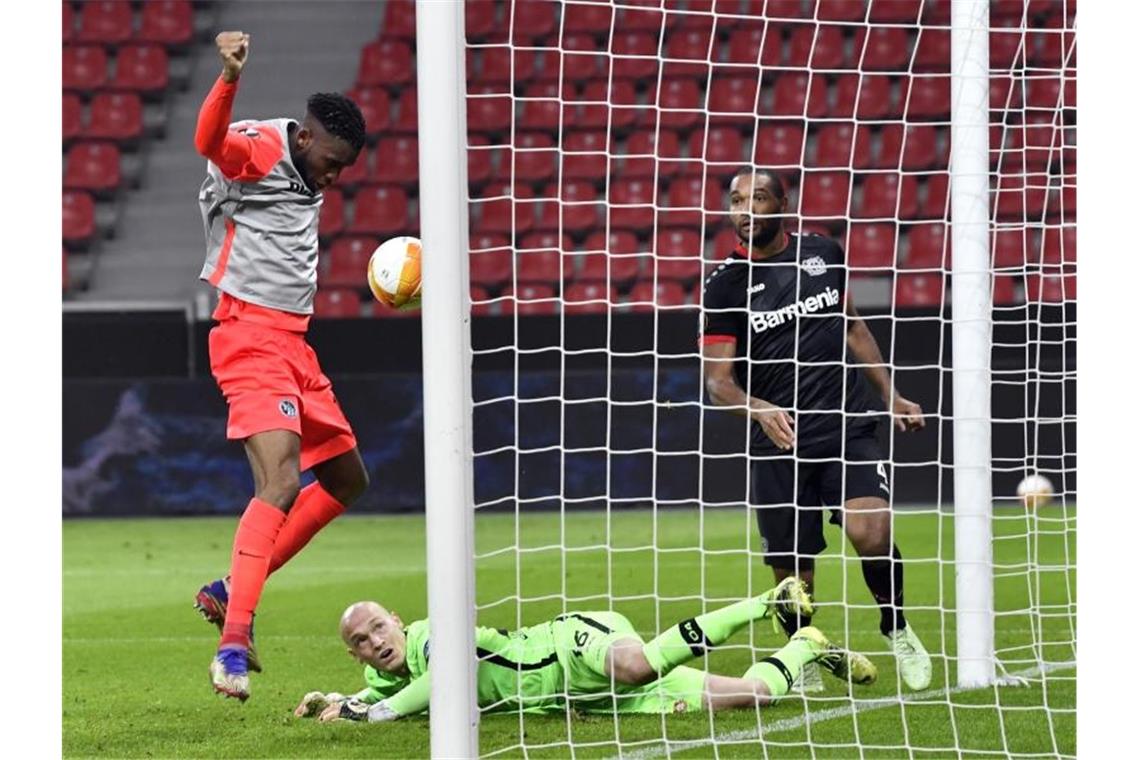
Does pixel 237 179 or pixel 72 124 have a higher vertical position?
pixel 72 124

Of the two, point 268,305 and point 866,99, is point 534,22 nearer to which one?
point 866,99

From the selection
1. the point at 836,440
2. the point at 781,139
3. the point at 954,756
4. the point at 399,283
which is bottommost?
the point at 954,756

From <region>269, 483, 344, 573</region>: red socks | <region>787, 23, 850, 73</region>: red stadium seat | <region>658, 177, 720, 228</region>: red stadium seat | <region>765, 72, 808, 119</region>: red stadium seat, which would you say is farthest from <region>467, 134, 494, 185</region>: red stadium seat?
<region>269, 483, 344, 573</region>: red socks

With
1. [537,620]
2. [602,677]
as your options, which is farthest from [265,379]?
[537,620]

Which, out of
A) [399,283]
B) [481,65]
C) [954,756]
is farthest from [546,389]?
[954,756]

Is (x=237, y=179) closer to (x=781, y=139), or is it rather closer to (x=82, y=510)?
(x=82, y=510)

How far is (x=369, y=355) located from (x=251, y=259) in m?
7.77

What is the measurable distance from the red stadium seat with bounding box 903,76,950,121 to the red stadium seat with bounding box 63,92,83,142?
26.5ft

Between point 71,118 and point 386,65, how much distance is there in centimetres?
318

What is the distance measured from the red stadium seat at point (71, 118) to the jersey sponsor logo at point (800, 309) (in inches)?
479

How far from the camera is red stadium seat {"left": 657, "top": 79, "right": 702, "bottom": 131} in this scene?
50.1 feet

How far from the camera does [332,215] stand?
612 inches

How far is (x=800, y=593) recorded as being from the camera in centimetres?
510

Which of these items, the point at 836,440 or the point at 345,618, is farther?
the point at 836,440
